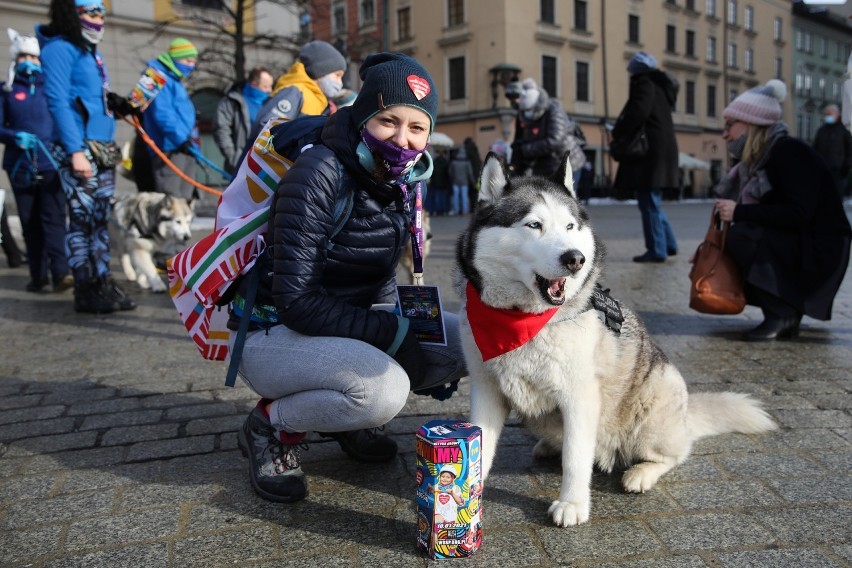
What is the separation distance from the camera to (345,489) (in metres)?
2.82

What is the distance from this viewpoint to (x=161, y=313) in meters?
6.46

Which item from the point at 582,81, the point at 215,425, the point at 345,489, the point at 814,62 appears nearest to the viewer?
the point at 345,489

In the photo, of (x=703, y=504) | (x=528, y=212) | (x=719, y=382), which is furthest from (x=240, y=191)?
(x=719, y=382)

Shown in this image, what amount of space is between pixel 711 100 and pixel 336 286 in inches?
2067

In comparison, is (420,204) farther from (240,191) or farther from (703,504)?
(703,504)

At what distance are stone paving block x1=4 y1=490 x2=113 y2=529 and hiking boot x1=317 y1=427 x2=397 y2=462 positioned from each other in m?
0.98

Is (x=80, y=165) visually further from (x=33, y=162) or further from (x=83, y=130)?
(x=33, y=162)

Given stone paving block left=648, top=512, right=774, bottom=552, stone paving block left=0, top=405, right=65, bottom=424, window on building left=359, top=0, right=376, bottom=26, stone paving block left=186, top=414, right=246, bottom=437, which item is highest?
window on building left=359, top=0, right=376, bottom=26

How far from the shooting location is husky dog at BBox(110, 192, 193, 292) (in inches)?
289

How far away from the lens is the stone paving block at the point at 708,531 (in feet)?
7.63

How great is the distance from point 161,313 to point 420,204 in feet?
13.8

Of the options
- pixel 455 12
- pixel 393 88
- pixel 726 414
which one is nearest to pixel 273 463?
pixel 393 88

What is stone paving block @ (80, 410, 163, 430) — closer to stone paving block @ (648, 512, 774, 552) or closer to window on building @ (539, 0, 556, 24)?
stone paving block @ (648, 512, 774, 552)

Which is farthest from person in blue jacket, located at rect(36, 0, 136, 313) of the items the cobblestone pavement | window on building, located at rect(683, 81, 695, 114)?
window on building, located at rect(683, 81, 695, 114)
